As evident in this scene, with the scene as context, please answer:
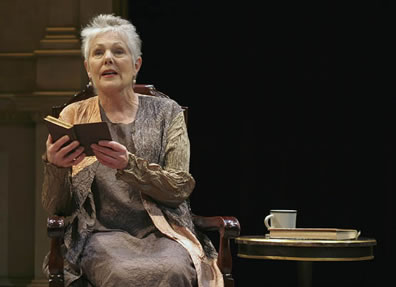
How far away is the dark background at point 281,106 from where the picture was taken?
18.8 ft

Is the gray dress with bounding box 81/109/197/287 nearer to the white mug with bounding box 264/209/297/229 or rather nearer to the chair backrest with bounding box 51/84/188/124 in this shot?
the chair backrest with bounding box 51/84/188/124

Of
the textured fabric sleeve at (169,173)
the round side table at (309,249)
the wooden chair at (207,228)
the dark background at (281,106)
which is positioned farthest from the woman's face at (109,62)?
the dark background at (281,106)

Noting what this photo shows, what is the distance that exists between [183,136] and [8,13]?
218 centimetres

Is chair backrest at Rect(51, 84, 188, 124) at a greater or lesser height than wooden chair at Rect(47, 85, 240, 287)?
greater

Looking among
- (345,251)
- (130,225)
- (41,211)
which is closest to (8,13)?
(41,211)

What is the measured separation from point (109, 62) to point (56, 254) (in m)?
0.90

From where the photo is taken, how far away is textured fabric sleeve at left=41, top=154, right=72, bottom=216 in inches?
142

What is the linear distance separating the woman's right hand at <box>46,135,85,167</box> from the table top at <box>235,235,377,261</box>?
1023mm

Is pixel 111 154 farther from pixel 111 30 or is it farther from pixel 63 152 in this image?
pixel 111 30

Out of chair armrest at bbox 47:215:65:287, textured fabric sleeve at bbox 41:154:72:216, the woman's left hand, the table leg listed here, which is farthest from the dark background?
chair armrest at bbox 47:215:65:287

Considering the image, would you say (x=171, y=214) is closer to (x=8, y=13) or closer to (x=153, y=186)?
(x=153, y=186)

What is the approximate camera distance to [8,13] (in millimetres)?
5555

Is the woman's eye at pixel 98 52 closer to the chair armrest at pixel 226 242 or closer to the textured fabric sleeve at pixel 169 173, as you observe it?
the textured fabric sleeve at pixel 169 173

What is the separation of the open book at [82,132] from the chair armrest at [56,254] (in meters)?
0.32
